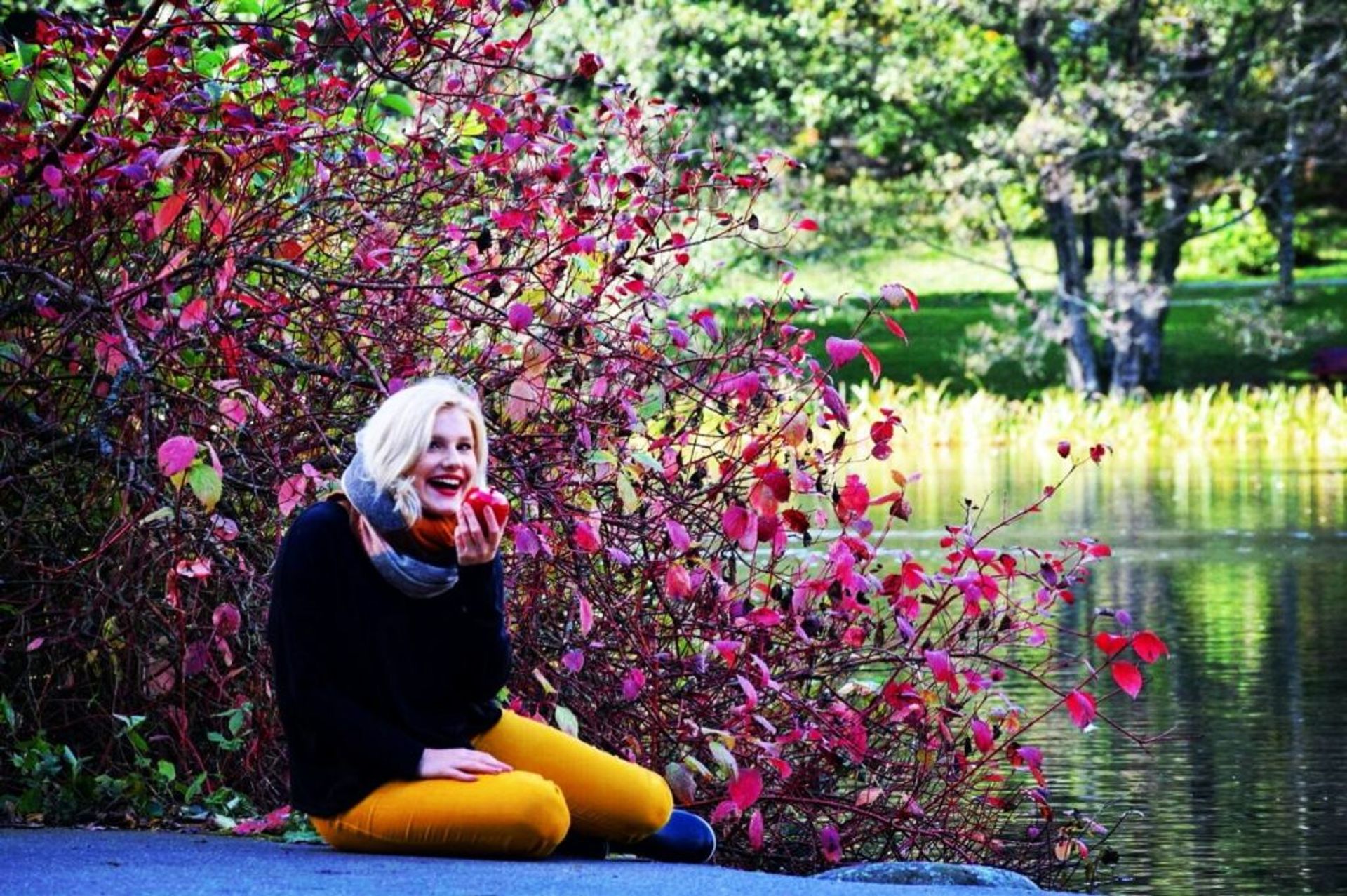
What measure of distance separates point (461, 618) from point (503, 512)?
0.91 ft

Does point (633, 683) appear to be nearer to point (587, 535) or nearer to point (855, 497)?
point (587, 535)

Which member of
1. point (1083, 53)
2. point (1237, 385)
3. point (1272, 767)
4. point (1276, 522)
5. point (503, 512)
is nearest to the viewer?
point (503, 512)

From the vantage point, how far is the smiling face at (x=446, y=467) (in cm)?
570

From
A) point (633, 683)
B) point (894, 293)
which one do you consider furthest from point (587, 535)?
point (894, 293)

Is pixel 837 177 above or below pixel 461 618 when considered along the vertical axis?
above

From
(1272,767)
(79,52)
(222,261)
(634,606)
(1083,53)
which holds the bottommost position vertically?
(1272,767)

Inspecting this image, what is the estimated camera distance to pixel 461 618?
18.8 ft

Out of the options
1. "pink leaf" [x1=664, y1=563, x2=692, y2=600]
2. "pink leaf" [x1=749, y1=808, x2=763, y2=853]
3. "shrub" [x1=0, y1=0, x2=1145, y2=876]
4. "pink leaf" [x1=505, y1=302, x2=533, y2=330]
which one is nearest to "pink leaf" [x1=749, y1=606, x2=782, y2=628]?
"shrub" [x1=0, y1=0, x2=1145, y2=876]

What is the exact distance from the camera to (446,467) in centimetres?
572

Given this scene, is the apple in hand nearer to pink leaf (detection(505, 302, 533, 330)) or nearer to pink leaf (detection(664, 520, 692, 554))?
pink leaf (detection(505, 302, 533, 330))

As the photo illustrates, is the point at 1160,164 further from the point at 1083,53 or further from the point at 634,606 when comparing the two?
the point at 634,606

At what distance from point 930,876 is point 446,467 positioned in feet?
5.29

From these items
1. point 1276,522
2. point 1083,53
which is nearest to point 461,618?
point 1276,522

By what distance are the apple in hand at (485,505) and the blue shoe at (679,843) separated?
3.36 feet
